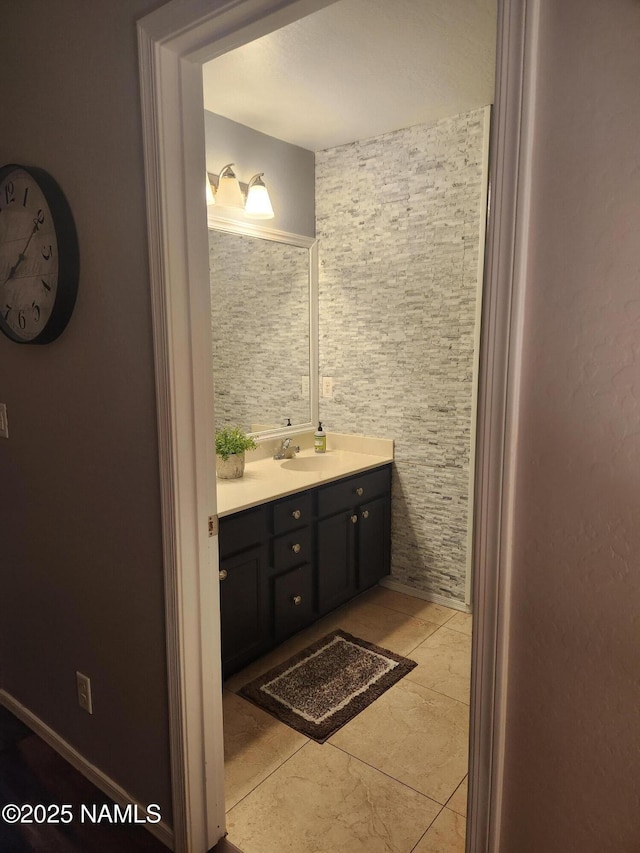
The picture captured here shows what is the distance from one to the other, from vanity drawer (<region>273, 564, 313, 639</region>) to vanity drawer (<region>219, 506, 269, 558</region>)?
0.85ft

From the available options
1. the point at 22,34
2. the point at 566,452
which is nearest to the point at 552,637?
the point at 566,452

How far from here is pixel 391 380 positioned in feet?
10.3

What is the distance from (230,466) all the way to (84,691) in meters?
1.12

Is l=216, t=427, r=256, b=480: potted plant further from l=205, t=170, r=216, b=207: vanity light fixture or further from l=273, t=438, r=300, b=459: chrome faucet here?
l=205, t=170, r=216, b=207: vanity light fixture

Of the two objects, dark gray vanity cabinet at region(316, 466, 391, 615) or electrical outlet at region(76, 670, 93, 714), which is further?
dark gray vanity cabinet at region(316, 466, 391, 615)

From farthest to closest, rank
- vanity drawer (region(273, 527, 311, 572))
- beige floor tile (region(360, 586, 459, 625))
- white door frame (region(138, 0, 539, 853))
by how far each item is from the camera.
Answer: beige floor tile (region(360, 586, 459, 625))
vanity drawer (region(273, 527, 311, 572))
white door frame (region(138, 0, 539, 853))

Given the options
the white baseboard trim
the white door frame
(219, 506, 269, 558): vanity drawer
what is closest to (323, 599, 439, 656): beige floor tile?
the white baseboard trim

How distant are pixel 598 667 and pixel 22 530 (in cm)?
180

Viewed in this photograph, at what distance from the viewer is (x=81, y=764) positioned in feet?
6.11

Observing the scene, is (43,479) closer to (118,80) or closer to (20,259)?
(20,259)

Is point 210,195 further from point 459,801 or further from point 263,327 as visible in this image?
point 459,801

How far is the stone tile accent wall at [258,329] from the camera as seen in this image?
2.88 meters

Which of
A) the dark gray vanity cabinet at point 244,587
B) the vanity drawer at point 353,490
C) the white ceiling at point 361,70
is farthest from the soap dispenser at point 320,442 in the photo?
the white ceiling at point 361,70

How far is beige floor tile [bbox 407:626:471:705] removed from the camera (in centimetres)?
238
